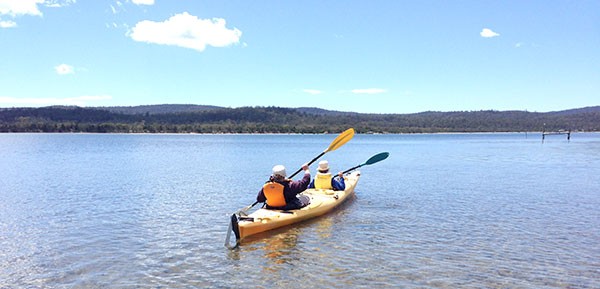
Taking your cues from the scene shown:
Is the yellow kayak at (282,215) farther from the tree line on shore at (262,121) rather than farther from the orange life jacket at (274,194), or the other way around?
the tree line on shore at (262,121)

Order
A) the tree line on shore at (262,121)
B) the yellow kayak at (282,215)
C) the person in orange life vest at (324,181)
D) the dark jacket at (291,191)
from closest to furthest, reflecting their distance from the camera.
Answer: the yellow kayak at (282,215)
the dark jacket at (291,191)
the person in orange life vest at (324,181)
the tree line on shore at (262,121)

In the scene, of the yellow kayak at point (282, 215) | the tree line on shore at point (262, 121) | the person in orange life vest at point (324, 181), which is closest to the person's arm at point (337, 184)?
the person in orange life vest at point (324, 181)

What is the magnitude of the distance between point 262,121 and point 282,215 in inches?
6156

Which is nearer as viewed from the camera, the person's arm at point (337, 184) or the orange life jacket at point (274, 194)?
the orange life jacket at point (274, 194)

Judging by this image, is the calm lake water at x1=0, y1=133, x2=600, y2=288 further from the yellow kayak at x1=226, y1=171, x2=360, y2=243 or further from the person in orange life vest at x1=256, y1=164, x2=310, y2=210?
the person in orange life vest at x1=256, y1=164, x2=310, y2=210

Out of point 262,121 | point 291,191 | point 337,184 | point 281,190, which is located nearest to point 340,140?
point 337,184

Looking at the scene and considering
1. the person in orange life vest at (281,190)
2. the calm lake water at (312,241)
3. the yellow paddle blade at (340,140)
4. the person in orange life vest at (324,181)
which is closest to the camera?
the calm lake water at (312,241)

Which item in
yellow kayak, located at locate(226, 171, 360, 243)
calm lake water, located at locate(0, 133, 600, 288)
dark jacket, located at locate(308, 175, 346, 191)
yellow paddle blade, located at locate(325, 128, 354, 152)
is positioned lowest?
calm lake water, located at locate(0, 133, 600, 288)

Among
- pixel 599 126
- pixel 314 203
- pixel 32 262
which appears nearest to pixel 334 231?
pixel 314 203

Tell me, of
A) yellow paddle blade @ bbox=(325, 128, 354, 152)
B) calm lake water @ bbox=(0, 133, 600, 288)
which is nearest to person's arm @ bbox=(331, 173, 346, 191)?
calm lake water @ bbox=(0, 133, 600, 288)

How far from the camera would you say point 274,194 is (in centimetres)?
1139

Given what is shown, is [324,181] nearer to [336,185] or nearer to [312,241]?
[336,185]

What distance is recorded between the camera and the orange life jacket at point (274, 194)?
11180 millimetres

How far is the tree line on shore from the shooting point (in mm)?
141875
